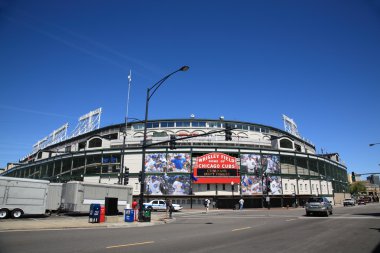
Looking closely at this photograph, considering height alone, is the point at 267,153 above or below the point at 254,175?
above

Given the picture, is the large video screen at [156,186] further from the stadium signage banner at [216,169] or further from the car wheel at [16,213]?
the car wheel at [16,213]

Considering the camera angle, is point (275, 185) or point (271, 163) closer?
point (275, 185)

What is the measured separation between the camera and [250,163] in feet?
184

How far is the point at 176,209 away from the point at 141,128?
2990cm

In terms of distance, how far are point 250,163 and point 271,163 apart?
5.18 meters

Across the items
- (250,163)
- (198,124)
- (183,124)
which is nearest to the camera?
(250,163)

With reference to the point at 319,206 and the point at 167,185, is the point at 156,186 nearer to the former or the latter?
the point at 167,185

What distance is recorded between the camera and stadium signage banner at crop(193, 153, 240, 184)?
52.8 metres

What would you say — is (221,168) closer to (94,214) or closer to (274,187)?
(274,187)

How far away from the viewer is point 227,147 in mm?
56000

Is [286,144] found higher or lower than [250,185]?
higher

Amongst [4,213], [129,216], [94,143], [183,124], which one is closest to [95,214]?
[129,216]

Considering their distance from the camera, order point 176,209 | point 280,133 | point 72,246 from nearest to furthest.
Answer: point 72,246 → point 176,209 → point 280,133

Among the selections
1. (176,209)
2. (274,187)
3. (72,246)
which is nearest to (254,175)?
(274,187)
